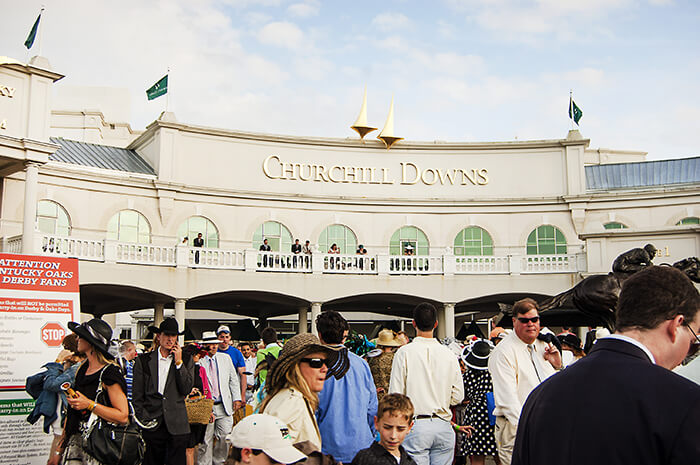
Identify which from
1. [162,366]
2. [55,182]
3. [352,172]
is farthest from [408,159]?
[162,366]

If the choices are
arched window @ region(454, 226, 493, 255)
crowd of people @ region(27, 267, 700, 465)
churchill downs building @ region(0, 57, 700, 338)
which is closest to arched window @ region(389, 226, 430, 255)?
churchill downs building @ region(0, 57, 700, 338)

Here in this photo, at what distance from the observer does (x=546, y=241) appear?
106 feet

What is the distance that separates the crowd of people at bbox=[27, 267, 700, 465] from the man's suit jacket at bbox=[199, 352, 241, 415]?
0.6 inches

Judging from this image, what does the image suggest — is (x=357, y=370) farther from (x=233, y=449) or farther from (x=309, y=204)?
(x=309, y=204)

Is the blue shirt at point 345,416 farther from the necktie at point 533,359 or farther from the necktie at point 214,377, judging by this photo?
the necktie at point 214,377

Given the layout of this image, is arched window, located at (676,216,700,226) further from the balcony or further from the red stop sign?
the red stop sign

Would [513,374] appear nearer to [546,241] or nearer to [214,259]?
[214,259]

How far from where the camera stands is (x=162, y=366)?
7.65 m

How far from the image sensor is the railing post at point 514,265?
89.7 ft

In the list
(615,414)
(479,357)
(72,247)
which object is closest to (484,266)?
(72,247)

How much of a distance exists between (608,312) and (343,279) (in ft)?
67.4

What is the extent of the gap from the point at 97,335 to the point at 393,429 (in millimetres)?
2693

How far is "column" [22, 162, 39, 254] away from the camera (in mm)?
21578

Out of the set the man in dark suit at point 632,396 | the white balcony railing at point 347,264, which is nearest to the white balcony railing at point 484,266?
the white balcony railing at point 347,264
